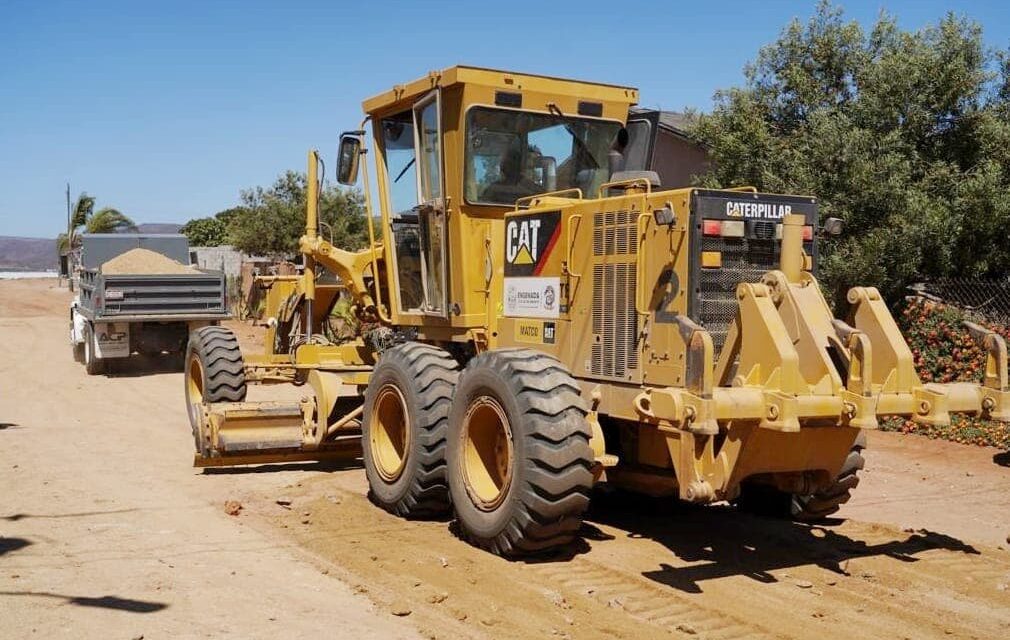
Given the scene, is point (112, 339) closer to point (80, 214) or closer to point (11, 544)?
point (11, 544)

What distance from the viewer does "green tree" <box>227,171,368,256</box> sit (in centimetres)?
3200

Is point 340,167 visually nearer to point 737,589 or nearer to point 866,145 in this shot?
point 737,589

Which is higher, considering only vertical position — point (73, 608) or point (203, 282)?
point (203, 282)

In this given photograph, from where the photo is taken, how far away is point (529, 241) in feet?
25.9

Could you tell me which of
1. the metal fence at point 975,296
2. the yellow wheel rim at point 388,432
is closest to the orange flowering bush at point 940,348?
the metal fence at point 975,296

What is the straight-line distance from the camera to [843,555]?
278 inches

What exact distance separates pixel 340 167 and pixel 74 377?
11539 mm

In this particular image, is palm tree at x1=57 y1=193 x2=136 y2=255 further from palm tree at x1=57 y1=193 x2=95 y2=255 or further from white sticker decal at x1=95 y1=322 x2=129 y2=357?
white sticker decal at x1=95 y1=322 x2=129 y2=357

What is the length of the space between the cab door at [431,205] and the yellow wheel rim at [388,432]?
0.83m

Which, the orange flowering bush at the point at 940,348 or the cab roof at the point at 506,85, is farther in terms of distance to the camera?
the orange flowering bush at the point at 940,348

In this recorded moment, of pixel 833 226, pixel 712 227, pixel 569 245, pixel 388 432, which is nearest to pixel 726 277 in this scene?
pixel 712 227

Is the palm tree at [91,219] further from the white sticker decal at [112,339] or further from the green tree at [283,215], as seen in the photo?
the white sticker decal at [112,339]

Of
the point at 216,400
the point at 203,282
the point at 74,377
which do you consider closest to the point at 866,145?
the point at 216,400

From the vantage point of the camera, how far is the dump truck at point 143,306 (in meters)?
18.6
